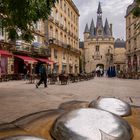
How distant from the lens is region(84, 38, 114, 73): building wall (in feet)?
294

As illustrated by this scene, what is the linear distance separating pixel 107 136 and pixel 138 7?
8.48 metres

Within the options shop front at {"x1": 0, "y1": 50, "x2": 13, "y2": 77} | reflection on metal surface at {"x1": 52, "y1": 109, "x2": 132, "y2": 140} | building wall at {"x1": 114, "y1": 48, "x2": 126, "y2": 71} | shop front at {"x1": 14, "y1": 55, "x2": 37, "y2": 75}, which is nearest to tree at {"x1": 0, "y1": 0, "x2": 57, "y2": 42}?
reflection on metal surface at {"x1": 52, "y1": 109, "x2": 132, "y2": 140}

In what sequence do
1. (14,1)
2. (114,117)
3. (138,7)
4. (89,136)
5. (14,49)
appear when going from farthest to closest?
1. (14,49)
2. (138,7)
3. (14,1)
4. (114,117)
5. (89,136)

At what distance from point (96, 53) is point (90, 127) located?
8835 cm

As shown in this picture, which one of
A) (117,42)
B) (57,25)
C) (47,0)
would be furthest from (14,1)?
(117,42)

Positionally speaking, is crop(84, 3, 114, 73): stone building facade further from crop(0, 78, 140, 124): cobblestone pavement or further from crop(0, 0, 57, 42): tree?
crop(0, 0, 57, 42): tree

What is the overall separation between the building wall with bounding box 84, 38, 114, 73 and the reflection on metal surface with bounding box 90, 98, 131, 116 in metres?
86.8

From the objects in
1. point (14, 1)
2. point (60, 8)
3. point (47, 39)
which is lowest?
point (14, 1)

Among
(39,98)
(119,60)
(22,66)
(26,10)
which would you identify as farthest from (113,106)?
(119,60)

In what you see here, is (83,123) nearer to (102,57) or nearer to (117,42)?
(102,57)

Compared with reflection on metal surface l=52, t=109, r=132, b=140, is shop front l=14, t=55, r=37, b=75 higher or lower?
higher

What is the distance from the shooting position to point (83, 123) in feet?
5.50

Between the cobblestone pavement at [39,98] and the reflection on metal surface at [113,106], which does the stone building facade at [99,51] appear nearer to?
the cobblestone pavement at [39,98]

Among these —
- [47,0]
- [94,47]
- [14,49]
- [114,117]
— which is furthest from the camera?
[94,47]
